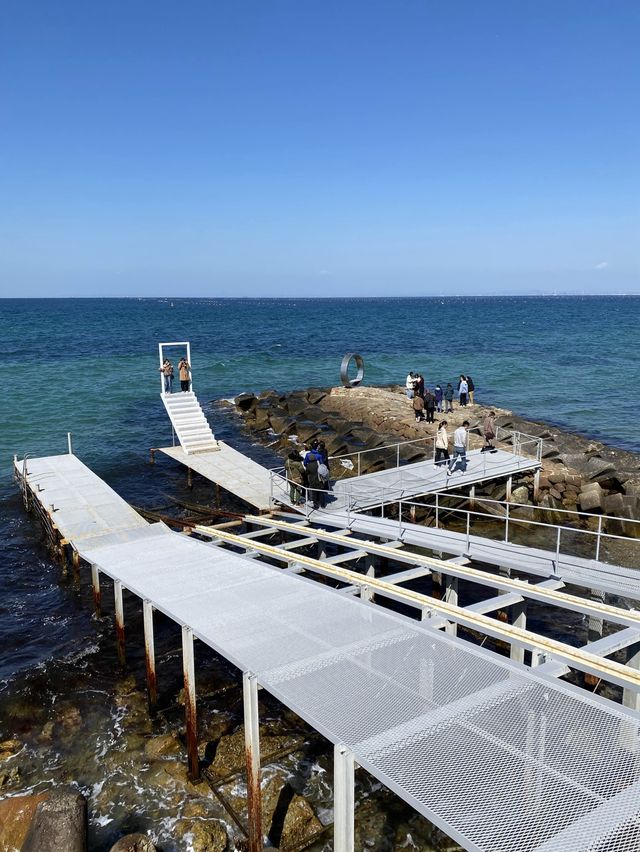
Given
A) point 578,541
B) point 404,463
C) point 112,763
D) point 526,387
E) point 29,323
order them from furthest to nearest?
point 29,323 < point 526,387 < point 404,463 < point 578,541 < point 112,763

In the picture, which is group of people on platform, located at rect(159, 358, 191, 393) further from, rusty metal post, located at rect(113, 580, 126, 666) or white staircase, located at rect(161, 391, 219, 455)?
rusty metal post, located at rect(113, 580, 126, 666)

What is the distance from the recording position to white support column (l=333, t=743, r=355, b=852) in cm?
709

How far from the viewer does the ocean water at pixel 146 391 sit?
1714 centimetres

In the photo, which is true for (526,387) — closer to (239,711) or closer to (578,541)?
(578,541)

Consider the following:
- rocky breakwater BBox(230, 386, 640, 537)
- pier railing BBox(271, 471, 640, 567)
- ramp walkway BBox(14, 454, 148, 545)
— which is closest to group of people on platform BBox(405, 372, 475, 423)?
rocky breakwater BBox(230, 386, 640, 537)

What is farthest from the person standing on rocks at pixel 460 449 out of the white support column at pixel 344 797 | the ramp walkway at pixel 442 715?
the white support column at pixel 344 797

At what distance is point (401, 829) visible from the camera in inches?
402

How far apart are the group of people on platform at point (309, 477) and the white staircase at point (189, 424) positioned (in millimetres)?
8595

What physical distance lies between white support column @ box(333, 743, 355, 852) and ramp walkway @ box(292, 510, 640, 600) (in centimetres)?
721

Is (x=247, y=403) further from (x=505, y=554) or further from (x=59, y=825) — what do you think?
(x=59, y=825)

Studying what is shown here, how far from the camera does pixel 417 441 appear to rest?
2798cm

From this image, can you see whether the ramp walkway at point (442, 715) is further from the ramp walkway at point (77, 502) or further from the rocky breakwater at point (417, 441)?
the rocky breakwater at point (417, 441)

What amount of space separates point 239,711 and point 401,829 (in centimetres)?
421

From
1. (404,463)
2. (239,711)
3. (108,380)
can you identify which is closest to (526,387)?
(404,463)
